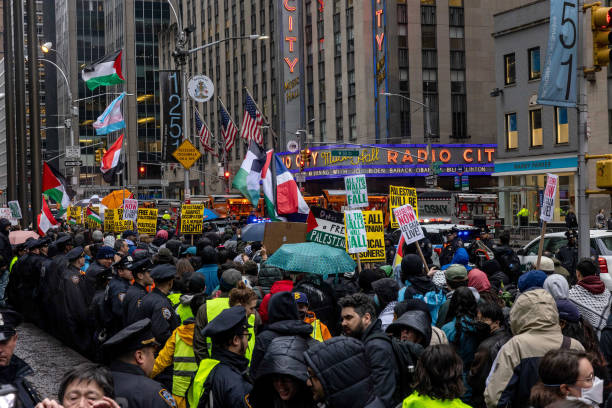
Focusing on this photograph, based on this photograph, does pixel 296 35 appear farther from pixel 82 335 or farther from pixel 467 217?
pixel 82 335

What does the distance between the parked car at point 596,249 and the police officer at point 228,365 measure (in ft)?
35.2

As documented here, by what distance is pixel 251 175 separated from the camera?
1798 centimetres

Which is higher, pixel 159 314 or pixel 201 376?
pixel 159 314

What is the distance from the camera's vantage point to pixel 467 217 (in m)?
42.8

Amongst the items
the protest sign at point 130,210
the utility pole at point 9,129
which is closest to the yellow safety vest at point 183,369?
the protest sign at point 130,210

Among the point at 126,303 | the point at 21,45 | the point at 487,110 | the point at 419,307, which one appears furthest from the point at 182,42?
the point at 487,110

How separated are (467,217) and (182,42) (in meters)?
25.8

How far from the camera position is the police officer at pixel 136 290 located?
8.06 metres

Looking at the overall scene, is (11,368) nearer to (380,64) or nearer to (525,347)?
(525,347)

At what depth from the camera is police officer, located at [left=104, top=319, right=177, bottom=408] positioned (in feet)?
14.8

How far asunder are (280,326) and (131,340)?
1181 mm

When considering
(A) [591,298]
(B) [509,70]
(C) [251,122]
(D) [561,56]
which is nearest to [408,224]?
(D) [561,56]

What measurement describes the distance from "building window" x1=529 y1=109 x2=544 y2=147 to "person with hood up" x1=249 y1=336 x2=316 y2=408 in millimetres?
40332

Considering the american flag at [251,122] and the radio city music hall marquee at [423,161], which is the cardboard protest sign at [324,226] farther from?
the radio city music hall marquee at [423,161]
